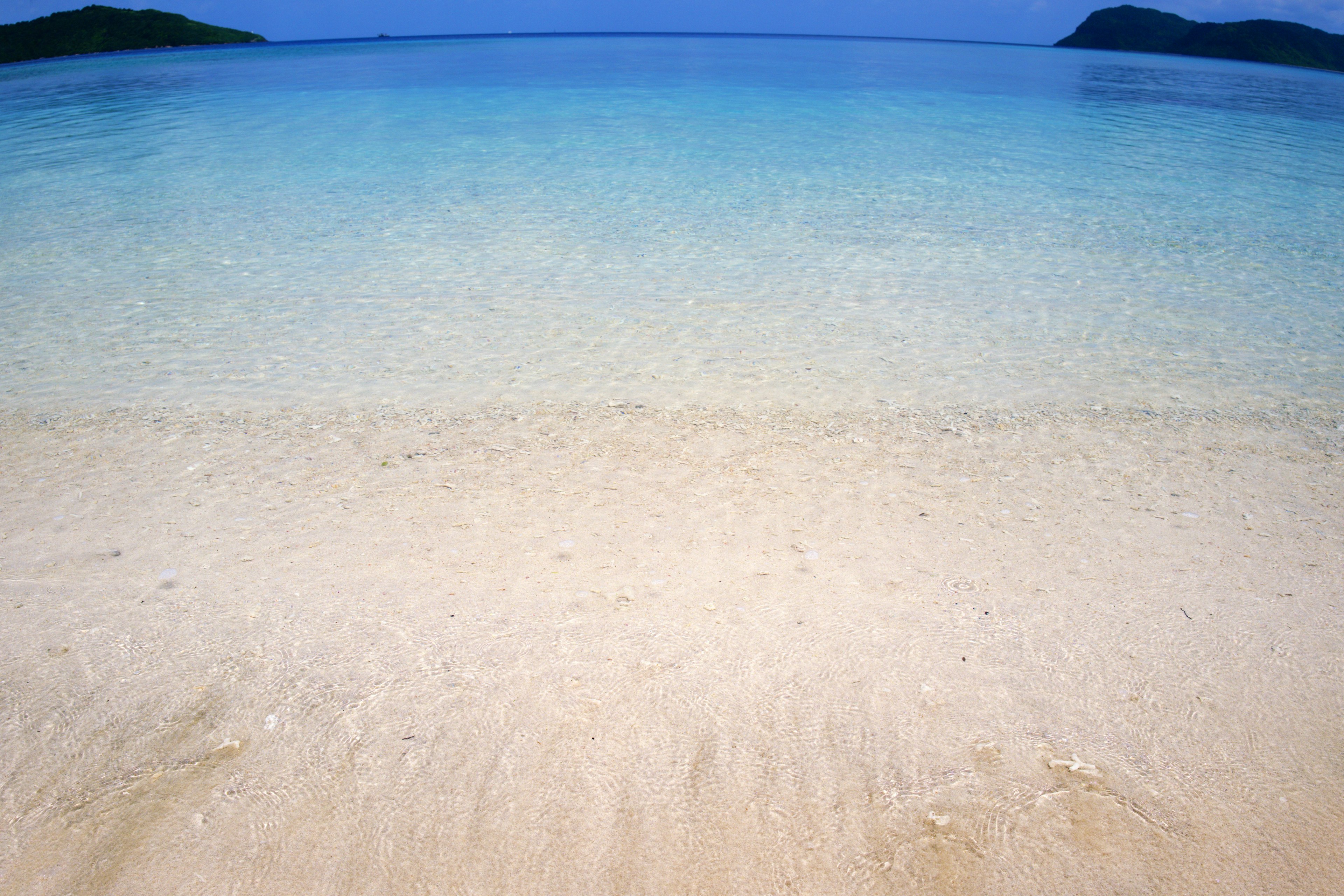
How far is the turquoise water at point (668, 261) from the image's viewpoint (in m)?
4.59

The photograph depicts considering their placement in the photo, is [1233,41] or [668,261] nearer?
[668,261]

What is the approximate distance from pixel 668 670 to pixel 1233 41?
93.6 meters

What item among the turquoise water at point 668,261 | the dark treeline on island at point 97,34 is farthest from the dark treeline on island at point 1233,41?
the dark treeline on island at point 97,34

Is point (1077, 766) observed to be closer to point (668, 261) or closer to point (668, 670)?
point (668, 670)

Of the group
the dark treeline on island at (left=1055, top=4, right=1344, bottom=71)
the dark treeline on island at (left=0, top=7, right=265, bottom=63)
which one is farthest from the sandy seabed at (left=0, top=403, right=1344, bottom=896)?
the dark treeline on island at (left=1055, top=4, right=1344, bottom=71)

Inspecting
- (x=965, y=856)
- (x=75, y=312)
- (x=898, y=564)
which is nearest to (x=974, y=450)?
(x=898, y=564)

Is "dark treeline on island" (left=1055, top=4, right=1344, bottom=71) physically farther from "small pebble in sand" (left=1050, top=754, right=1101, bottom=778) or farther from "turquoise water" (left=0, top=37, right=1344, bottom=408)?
"small pebble in sand" (left=1050, top=754, right=1101, bottom=778)

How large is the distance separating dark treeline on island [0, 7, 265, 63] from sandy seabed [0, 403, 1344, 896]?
240 ft

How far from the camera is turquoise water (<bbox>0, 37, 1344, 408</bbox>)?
4.59 metres

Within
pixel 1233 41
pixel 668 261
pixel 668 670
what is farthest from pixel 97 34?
pixel 1233 41

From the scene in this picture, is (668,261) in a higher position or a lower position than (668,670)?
higher

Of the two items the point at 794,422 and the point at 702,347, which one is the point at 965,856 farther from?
the point at 702,347

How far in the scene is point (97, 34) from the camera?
6091cm

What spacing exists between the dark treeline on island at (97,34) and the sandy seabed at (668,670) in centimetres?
7315
